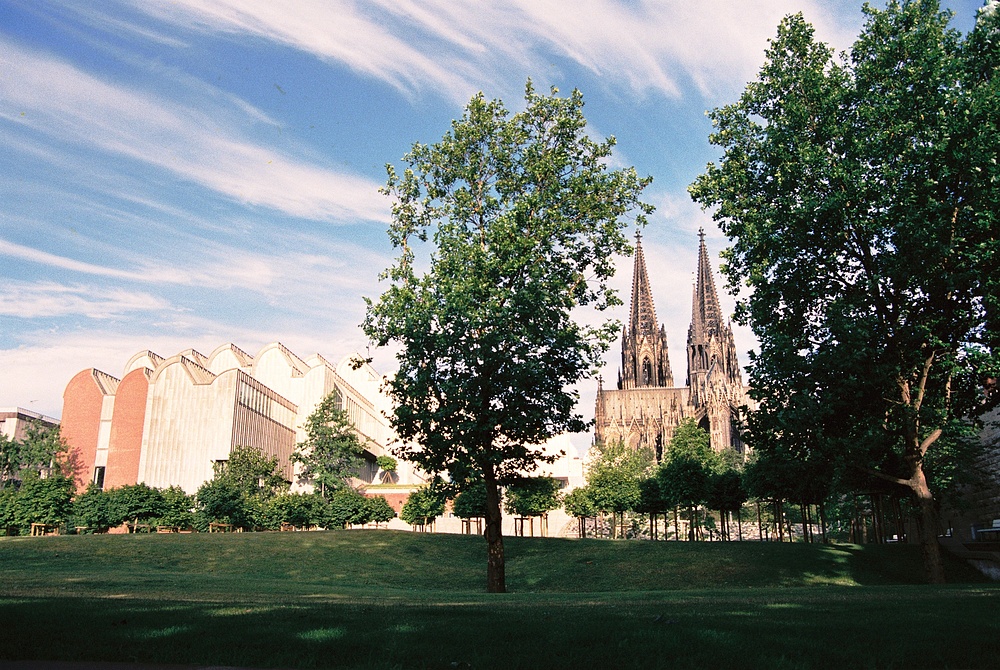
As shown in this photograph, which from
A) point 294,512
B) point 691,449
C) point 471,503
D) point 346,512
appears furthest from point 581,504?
point 294,512

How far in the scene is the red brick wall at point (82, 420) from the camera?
3007 inches

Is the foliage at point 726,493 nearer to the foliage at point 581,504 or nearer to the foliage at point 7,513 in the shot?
the foliage at point 581,504

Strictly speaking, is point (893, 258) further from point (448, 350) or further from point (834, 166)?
point (448, 350)

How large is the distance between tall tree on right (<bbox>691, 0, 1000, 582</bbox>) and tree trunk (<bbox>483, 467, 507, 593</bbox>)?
32.1ft

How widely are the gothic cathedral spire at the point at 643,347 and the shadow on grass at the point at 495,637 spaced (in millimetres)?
184787

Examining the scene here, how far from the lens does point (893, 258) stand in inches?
952

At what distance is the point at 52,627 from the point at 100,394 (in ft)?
251

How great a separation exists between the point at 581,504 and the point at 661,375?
134 meters

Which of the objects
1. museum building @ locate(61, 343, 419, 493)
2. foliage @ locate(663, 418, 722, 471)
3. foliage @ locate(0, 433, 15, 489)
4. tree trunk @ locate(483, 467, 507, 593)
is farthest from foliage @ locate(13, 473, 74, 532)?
foliage @ locate(663, 418, 722, 471)

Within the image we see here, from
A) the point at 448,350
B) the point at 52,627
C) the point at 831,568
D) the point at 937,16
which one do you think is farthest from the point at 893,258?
the point at 52,627

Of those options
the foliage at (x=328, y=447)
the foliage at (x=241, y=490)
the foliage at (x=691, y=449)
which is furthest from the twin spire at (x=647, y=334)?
the foliage at (x=241, y=490)

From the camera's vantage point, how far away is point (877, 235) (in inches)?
1002

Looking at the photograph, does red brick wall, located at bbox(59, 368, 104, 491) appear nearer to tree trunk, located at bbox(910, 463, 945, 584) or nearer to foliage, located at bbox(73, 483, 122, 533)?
foliage, located at bbox(73, 483, 122, 533)

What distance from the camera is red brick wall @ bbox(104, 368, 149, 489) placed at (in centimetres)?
7514
